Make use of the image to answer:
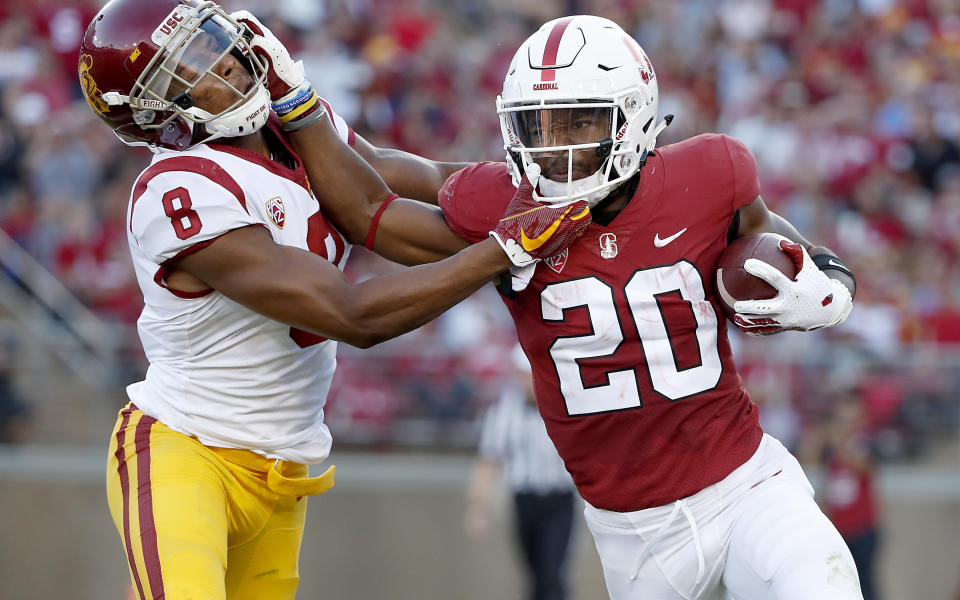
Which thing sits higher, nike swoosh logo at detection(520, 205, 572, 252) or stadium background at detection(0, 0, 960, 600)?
nike swoosh logo at detection(520, 205, 572, 252)

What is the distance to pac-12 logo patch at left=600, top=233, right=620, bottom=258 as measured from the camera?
3.20 metres

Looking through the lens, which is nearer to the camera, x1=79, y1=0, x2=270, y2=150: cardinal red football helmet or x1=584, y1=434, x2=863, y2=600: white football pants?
x1=584, y1=434, x2=863, y2=600: white football pants

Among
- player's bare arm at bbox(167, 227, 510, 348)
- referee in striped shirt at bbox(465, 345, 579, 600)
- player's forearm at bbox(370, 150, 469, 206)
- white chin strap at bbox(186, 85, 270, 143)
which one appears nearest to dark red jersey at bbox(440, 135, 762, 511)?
player's bare arm at bbox(167, 227, 510, 348)

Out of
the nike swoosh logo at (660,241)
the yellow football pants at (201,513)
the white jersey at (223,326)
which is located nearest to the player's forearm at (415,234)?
the white jersey at (223,326)

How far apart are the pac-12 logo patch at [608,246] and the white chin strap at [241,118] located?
1.00 metres

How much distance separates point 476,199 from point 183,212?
0.80 meters

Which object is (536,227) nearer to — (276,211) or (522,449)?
(276,211)

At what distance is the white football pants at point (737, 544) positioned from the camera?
2959 mm

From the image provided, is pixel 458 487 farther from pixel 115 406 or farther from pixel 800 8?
pixel 800 8

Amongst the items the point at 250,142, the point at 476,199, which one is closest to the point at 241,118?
the point at 250,142

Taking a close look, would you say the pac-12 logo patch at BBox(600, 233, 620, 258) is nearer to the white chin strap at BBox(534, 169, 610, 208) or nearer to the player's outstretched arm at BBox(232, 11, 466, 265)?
the white chin strap at BBox(534, 169, 610, 208)

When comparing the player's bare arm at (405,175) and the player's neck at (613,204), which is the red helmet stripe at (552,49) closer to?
the player's neck at (613,204)

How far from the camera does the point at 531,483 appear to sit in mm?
6840

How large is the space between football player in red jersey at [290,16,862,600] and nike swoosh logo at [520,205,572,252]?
72 millimetres
